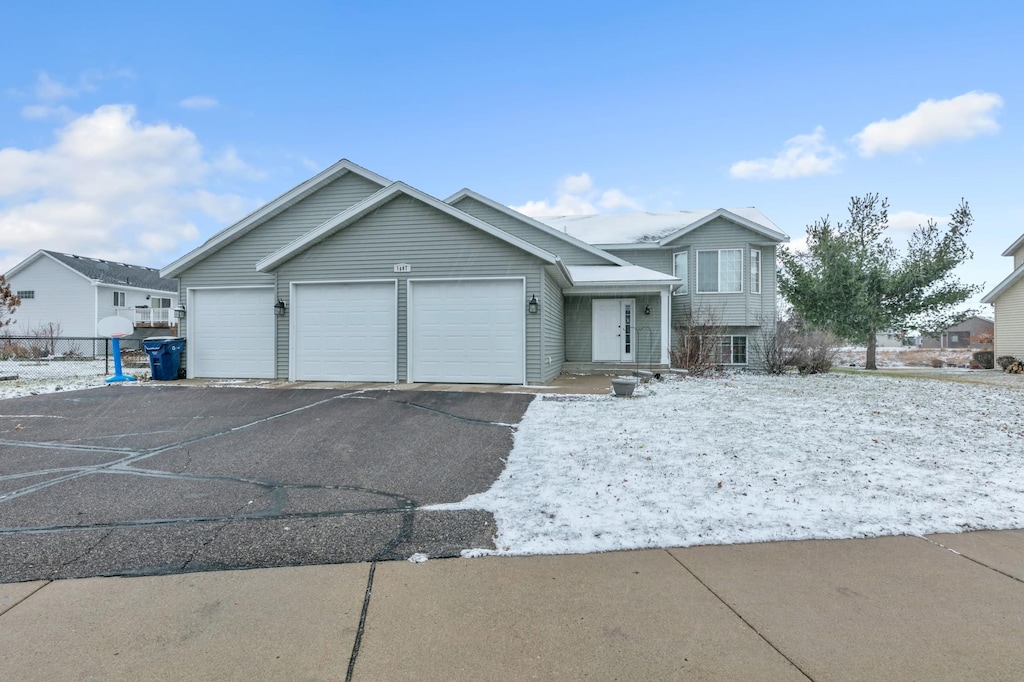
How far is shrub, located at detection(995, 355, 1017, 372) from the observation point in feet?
60.8

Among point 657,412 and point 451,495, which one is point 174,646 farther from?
point 657,412

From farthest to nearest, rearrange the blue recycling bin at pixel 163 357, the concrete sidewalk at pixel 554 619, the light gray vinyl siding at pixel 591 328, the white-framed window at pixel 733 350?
1. the white-framed window at pixel 733 350
2. the light gray vinyl siding at pixel 591 328
3. the blue recycling bin at pixel 163 357
4. the concrete sidewalk at pixel 554 619

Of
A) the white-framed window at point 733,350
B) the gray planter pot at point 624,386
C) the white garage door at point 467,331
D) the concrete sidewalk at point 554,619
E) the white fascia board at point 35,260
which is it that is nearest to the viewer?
the concrete sidewalk at point 554,619

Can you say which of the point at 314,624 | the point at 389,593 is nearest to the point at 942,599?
the point at 389,593

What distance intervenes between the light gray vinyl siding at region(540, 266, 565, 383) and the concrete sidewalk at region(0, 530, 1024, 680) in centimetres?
850

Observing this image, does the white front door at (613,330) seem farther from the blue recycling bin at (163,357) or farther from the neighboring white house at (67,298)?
the neighboring white house at (67,298)

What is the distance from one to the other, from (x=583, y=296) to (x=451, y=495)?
12156 mm

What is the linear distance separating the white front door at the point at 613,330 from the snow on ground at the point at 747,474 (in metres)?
6.92

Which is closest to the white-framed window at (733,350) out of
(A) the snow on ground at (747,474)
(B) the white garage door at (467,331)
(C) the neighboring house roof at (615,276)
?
(C) the neighboring house roof at (615,276)

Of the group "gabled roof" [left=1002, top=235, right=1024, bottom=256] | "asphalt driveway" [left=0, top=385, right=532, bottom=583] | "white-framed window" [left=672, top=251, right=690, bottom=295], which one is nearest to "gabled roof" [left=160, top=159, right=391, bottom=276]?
"asphalt driveway" [left=0, top=385, right=532, bottom=583]

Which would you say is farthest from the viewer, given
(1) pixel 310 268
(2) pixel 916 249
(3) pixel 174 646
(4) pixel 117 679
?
(2) pixel 916 249

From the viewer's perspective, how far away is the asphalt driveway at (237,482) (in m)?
3.16

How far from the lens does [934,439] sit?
6.22m

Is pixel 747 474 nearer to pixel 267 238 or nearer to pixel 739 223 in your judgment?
pixel 267 238
